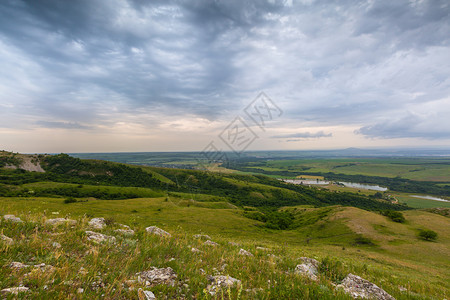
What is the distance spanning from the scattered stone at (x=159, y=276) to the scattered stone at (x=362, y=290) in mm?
5485

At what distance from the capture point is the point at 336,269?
8.41m

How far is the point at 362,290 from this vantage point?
238 inches

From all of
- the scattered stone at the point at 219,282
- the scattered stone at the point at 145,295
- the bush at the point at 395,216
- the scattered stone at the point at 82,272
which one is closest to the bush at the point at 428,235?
the bush at the point at 395,216

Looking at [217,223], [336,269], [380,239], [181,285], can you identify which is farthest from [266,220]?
[181,285]

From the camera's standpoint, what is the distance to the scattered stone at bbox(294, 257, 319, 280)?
6789 mm

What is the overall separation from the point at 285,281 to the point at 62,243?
768 cm

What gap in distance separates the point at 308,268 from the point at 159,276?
6300 mm

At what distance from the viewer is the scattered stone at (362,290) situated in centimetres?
565

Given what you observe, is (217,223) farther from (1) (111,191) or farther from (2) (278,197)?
(2) (278,197)

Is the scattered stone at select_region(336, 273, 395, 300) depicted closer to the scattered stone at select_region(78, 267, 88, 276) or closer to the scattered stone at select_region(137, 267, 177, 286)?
the scattered stone at select_region(137, 267, 177, 286)

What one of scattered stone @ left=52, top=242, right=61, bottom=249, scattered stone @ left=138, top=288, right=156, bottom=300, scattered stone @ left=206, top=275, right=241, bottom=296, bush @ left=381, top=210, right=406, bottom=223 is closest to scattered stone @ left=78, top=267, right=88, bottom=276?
scattered stone @ left=138, top=288, right=156, bottom=300

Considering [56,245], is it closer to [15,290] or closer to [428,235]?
[15,290]

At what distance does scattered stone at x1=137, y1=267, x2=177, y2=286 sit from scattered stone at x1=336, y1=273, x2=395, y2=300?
18.0ft

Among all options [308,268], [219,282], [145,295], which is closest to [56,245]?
[145,295]
